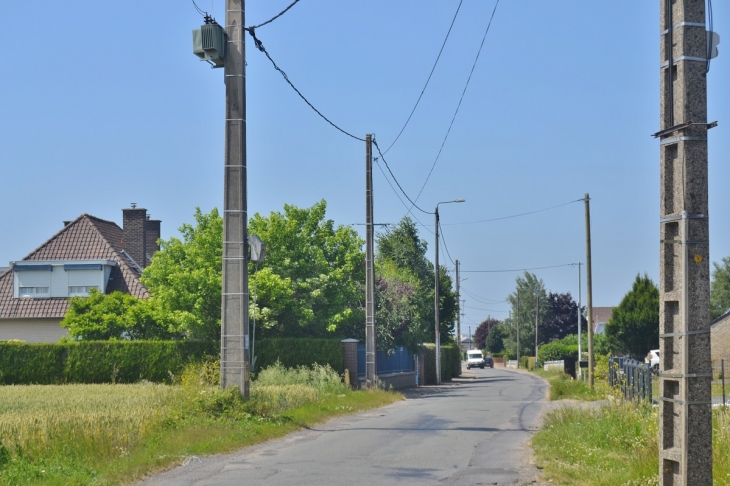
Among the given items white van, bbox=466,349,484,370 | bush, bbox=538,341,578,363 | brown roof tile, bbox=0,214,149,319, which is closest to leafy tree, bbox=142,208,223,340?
brown roof tile, bbox=0,214,149,319

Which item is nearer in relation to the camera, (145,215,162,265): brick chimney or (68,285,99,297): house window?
(68,285,99,297): house window

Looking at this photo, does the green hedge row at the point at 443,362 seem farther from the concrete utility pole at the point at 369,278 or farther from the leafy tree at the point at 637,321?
the concrete utility pole at the point at 369,278

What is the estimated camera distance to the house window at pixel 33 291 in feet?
155

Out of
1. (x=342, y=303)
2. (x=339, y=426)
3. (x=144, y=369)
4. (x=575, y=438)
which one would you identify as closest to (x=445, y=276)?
(x=342, y=303)

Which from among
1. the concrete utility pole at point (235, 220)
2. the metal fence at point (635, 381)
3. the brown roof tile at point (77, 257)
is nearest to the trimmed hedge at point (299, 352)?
the metal fence at point (635, 381)

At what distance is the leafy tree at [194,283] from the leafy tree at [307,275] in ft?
5.58

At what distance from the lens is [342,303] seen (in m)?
37.8

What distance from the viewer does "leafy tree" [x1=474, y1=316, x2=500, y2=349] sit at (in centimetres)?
15175

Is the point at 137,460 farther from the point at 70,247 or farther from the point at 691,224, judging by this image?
the point at 70,247

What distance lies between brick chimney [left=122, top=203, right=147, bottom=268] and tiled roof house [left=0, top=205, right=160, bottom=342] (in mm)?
2672

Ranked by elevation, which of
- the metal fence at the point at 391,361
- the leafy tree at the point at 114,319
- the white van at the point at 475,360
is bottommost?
the white van at the point at 475,360

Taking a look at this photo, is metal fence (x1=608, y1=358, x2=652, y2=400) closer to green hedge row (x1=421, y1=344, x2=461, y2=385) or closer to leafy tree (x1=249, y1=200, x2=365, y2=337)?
leafy tree (x1=249, y1=200, x2=365, y2=337)

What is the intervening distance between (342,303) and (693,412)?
101 feet

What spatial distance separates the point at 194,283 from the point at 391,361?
1113 centimetres
